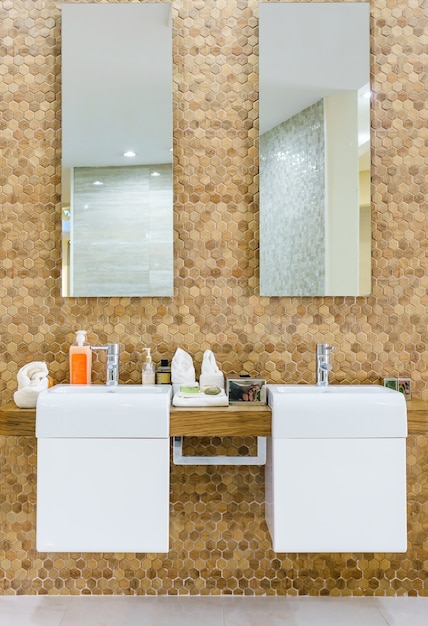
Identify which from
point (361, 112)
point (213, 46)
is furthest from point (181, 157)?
point (361, 112)

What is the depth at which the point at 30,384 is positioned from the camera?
1.90 meters

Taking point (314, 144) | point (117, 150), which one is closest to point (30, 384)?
point (117, 150)

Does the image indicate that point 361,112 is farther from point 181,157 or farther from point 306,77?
point 181,157

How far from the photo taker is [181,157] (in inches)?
84.8

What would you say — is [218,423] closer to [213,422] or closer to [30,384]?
[213,422]

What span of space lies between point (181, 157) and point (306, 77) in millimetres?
581

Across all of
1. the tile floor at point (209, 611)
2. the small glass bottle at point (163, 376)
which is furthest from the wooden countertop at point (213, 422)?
the tile floor at point (209, 611)

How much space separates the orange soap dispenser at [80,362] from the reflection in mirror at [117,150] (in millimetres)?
210

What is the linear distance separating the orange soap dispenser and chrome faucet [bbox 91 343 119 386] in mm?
46

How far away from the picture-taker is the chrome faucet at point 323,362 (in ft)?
6.67

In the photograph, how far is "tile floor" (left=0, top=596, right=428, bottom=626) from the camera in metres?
1.94

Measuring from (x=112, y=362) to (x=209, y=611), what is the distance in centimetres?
100

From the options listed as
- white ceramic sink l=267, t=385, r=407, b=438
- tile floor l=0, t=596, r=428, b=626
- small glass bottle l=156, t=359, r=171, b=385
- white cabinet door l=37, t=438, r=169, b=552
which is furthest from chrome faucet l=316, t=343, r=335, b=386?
tile floor l=0, t=596, r=428, b=626

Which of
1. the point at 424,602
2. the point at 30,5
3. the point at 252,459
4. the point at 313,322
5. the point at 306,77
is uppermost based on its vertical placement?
the point at 30,5
